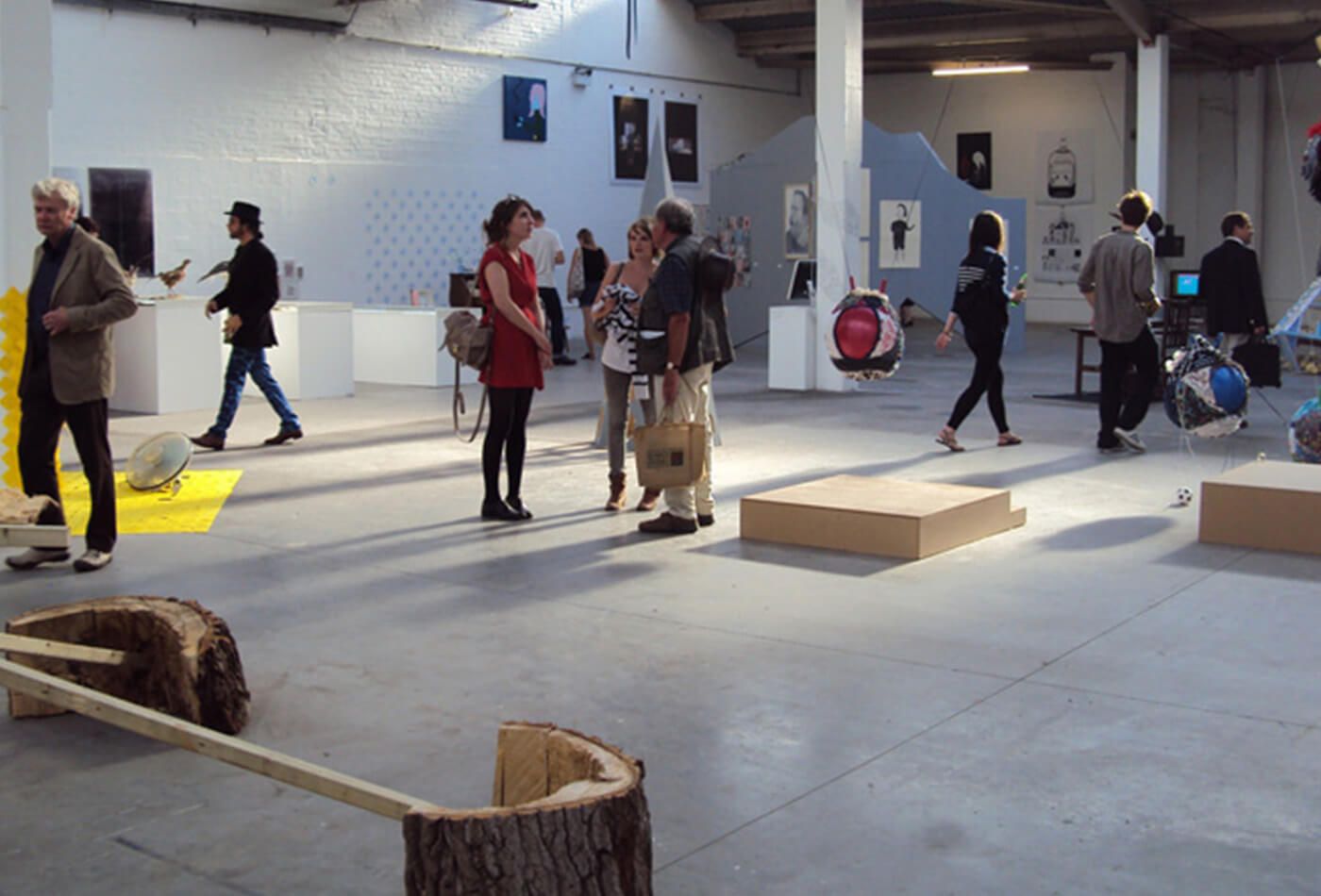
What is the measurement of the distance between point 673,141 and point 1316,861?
18.9m

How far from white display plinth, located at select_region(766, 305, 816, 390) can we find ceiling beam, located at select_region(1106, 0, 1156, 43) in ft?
19.0

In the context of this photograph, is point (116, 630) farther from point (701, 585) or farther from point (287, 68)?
point (287, 68)

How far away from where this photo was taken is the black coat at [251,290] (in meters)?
9.62

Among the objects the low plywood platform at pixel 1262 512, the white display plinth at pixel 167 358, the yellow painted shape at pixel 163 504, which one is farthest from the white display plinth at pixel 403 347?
the low plywood platform at pixel 1262 512

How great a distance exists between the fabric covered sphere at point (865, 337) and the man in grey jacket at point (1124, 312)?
2027 mm

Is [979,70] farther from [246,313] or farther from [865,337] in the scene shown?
[865,337]

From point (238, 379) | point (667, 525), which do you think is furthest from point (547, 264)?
point (667, 525)

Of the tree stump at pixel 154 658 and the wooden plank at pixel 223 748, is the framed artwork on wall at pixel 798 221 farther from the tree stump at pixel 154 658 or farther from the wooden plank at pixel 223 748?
the wooden plank at pixel 223 748

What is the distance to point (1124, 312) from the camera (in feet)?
29.7

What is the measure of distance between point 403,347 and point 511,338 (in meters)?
7.76

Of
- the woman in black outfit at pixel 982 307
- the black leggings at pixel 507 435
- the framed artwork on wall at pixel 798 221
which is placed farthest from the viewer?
the framed artwork on wall at pixel 798 221

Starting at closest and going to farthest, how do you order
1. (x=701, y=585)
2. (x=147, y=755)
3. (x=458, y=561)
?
(x=147, y=755) < (x=701, y=585) < (x=458, y=561)

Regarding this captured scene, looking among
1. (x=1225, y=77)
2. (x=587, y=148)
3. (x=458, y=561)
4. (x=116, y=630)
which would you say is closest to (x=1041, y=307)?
(x=1225, y=77)

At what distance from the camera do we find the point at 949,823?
3.35m
